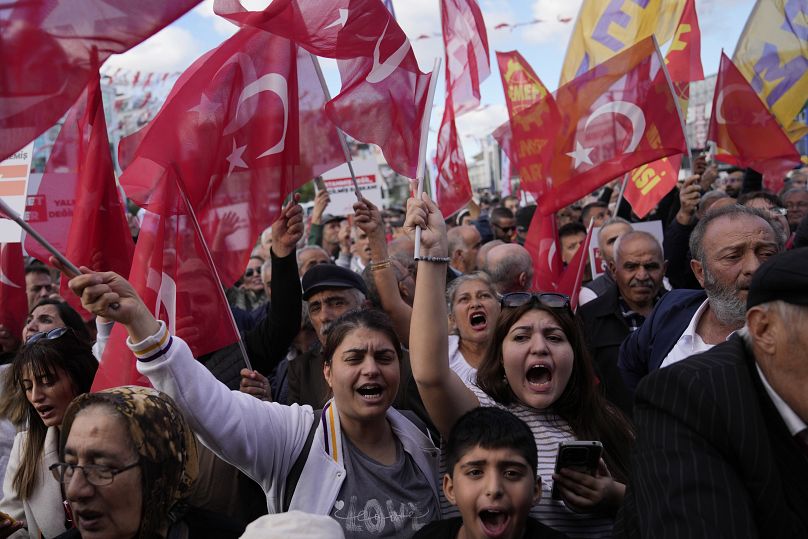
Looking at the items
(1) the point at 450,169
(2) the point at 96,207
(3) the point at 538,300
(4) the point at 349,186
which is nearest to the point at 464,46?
(1) the point at 450,169

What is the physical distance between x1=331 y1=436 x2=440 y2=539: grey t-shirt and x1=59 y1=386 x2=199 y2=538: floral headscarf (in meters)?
0.57

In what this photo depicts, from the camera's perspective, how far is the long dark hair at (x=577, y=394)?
301 cm

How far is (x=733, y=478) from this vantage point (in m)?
1.70

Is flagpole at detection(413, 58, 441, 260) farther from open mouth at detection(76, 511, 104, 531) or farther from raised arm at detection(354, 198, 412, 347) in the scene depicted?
open mouth at detection(76, 511, 104, 531)

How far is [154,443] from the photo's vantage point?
2184mm

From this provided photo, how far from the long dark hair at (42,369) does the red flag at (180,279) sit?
14.5 inches

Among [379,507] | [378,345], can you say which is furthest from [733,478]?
[378,345]

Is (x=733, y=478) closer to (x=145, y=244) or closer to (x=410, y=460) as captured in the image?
(x=410, y=460)

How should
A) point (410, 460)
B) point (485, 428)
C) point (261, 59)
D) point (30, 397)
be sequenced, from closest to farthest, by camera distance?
point (485, 428) → point (410, 460) → point (30, 397) → point (261, 59)

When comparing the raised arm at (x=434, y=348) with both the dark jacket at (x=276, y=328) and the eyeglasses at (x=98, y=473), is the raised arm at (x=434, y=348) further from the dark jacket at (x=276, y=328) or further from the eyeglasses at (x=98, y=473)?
the dark jacket at (x=276, y=328)

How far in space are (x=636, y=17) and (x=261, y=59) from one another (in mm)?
4215

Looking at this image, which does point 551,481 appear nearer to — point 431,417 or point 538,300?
point 431,417

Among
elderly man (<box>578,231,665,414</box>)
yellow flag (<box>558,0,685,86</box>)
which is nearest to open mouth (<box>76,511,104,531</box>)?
elderly man (<box>578,231,665,414</box>)

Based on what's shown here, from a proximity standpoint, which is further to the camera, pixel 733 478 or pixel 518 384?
pixel 518 384
